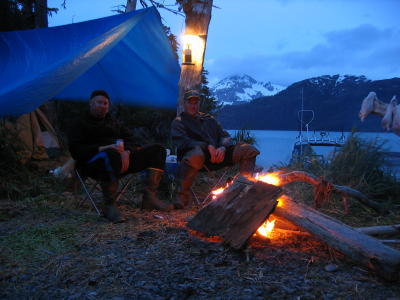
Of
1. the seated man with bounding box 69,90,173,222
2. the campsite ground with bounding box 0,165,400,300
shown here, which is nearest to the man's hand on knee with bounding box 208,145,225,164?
the seated man with bounding box 69,90,173,222

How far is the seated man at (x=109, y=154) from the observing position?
314 cm

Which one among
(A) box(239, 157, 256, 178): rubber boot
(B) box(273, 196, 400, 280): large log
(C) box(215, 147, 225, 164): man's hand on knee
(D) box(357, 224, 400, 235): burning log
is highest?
(C) box(215, 147, 225, 164): man's hand on knee

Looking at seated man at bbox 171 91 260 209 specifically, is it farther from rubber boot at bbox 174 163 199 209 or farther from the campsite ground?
the campsite ground

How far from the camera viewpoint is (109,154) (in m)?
3.12

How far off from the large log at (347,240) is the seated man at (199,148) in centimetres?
121

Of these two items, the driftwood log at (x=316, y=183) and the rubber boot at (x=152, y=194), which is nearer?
the driftwood log at (x=316, y=183)

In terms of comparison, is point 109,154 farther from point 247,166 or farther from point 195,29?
point 195,29

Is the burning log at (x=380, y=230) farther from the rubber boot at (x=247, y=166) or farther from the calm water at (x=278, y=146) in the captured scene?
the calm water at (x=278, y=146)

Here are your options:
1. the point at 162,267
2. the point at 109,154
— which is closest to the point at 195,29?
the point at 109,154

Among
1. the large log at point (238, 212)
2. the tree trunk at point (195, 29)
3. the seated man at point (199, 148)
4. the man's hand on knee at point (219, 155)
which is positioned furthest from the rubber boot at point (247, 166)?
the tree trunk at point (195, 29)

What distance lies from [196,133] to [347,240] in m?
2.13

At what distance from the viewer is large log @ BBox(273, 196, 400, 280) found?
1.83 m

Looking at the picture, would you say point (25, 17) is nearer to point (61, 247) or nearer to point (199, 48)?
point (199, 48)

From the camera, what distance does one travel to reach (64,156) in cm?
604
